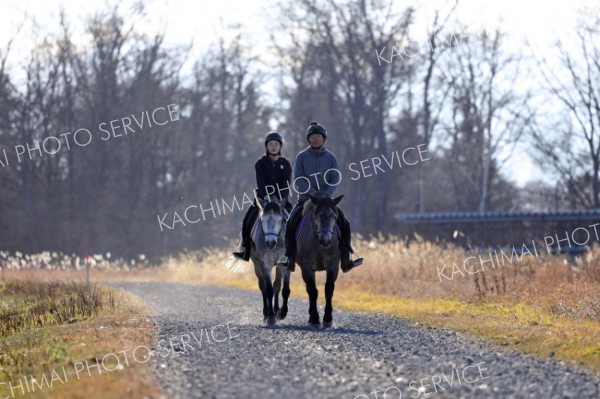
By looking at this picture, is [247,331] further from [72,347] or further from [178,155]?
[178,155]

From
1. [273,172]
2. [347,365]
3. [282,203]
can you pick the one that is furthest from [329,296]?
[347,365]

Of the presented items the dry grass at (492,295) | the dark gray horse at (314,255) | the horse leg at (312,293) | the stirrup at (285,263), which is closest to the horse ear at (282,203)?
the dark gray horse at (314,255)

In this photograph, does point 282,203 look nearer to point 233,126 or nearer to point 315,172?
point 315,172

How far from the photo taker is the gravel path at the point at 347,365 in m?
8.56

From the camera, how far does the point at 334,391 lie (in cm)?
852

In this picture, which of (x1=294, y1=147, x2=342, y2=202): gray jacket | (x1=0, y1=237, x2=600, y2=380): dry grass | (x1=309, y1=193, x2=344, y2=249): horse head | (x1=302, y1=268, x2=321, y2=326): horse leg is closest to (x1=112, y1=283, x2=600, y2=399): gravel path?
(x1=302, y1=268, x2=321, y2=326): horse leg

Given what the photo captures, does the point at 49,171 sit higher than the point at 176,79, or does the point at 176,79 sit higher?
the point at 176,79

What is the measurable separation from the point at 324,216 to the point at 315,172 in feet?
3.70

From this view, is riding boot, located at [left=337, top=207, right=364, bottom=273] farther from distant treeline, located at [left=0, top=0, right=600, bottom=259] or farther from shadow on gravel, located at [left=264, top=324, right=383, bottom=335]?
distant treeline, located at [left=0, top=0, right=600, bottom=259]

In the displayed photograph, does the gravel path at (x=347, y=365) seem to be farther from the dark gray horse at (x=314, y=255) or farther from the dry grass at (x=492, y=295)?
the dry grass at (x=492, y=295)

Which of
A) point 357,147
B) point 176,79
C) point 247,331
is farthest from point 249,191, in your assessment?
point 247,331

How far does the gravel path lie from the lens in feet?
28.1

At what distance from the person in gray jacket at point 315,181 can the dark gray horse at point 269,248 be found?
0.72 ft

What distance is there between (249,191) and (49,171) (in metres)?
14.3
